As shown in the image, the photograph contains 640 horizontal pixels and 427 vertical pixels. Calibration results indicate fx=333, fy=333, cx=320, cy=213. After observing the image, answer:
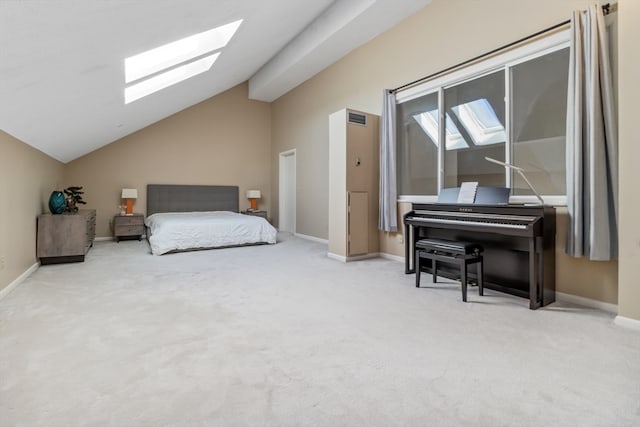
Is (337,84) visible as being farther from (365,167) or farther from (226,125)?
(226,125)

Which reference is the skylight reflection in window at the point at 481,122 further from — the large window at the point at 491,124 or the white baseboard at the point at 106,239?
the white baseboard at the point at 106,239

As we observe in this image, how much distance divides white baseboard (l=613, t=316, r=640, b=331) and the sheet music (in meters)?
1.36

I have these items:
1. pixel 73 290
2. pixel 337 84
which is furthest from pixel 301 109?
pixel 73 290

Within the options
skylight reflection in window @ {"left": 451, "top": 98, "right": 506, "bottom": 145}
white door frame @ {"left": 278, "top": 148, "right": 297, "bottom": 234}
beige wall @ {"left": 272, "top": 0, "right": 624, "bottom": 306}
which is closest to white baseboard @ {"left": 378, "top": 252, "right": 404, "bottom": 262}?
beige wall @ {"left": 272, "top": 0, "right": 624, "bottom": 306}

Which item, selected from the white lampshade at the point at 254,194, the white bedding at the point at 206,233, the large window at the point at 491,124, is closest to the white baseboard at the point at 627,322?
the large window at the point at 491,124

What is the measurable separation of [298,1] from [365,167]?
2.27 meters

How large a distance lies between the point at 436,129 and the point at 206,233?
12.1 feet

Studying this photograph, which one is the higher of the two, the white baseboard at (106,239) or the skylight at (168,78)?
the skylight at (168,78)

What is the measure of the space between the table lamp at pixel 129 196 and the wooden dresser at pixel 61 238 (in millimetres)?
2231

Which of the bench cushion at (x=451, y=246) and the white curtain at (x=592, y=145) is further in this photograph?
the bench cushion at (x=451, y=246)

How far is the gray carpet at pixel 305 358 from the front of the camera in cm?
136

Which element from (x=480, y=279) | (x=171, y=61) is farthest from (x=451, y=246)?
(x=171, y=61)

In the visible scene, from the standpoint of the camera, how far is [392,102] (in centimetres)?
448

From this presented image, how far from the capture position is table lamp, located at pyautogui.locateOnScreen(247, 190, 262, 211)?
7.63 metres
